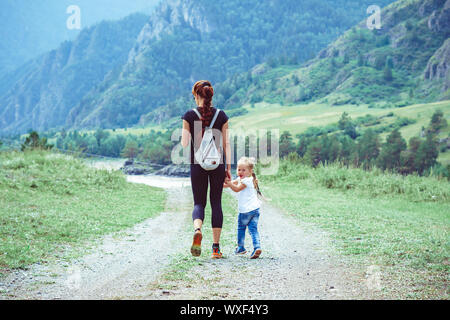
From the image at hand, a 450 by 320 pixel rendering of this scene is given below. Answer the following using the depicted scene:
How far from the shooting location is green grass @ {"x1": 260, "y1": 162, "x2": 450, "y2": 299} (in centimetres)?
464

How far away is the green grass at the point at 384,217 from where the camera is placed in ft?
15.2

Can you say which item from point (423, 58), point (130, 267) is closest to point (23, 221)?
point (130, 267)

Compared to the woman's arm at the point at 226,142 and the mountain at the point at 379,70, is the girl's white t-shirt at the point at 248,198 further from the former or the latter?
the mountain at the point at 379,70

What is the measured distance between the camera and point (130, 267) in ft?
16.7

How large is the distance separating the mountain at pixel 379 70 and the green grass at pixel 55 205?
373 feet

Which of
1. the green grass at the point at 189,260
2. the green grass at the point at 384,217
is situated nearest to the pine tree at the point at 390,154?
the green grass at the point at 384,217

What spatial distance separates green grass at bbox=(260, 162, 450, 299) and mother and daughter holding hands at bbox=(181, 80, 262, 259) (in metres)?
1.58

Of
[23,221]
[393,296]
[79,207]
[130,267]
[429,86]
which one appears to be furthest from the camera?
[429,86]

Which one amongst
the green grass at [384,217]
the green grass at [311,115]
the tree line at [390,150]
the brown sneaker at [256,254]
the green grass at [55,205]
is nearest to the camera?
the green grass at [384,217]

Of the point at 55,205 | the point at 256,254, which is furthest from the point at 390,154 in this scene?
the point at 256,254

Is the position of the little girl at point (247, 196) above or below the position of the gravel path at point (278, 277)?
above

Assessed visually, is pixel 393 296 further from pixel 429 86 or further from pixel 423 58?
pixel 423 58

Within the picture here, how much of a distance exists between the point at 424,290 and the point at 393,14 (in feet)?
596

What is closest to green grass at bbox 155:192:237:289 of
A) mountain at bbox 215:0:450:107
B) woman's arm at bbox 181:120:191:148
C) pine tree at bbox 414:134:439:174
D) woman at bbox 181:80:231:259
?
woman at bbox 181:80:231:259
